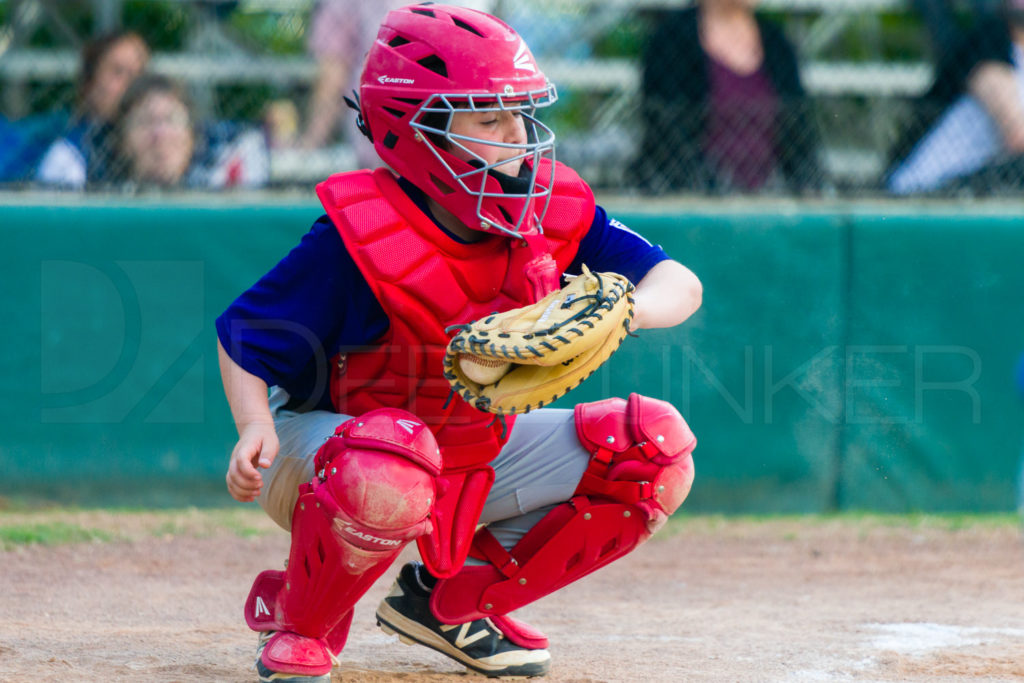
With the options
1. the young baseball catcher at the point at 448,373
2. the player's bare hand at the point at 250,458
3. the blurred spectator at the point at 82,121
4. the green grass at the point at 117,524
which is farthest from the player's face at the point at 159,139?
the player's bare hand at the point at 250,458

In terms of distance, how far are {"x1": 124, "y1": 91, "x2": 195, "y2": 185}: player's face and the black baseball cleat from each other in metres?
2.47

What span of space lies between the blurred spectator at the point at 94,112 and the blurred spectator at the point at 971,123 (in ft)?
10.2

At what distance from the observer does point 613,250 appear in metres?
2.79

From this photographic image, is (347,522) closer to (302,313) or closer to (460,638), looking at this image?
(302,313)

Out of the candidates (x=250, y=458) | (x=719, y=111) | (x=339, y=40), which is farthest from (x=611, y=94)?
(x=250, y=458)

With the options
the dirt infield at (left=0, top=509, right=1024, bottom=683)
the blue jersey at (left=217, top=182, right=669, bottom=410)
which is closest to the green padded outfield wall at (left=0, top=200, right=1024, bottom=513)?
the dirt infield at (left=0, top=509, right=1024, bottom=683)

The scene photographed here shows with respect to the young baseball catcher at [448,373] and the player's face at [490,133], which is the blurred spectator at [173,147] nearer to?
the young baseball catcher at [448,373]

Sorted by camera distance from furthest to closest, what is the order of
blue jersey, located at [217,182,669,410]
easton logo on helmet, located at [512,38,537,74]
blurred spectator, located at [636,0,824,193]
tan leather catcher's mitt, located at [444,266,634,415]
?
blurred spectator, located at [636,0,824,193], easton logo on helmet, located at [512,38,537,74], blue jersey, located at [217,182,669,410], tan leather catcher's mitt, located at [444,266,634,415]

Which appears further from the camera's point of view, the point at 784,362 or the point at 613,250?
the point at 784,362

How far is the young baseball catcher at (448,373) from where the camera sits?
234 cm

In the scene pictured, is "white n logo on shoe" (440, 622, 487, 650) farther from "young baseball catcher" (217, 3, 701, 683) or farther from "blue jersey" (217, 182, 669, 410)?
"blue jersey" (217, 182, 669, 410)

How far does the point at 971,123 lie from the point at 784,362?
4.38 ft

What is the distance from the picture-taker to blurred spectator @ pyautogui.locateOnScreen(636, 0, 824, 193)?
4.82 metres

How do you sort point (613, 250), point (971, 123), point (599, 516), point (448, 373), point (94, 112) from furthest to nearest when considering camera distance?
point (971, 123) → point (94, 112) → point (613, 250) → point (599, 516) → point (448, 373)
